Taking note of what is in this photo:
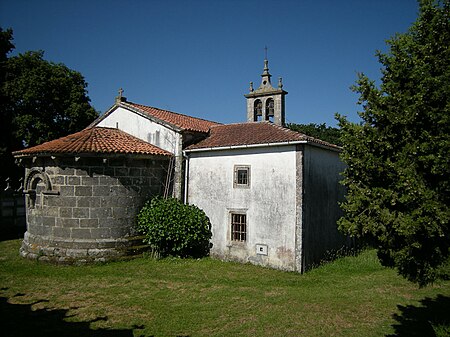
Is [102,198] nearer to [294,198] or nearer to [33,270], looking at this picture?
[33,270]

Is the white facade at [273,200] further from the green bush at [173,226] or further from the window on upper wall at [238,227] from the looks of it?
the green bush at [173,226]

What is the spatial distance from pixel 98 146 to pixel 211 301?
783 cm

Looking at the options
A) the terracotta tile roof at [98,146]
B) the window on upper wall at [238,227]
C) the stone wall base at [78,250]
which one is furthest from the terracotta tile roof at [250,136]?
the stone wall base at [78,250]

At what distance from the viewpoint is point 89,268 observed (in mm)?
12250

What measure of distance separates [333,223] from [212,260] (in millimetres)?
5560

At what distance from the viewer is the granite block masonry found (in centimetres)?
1288

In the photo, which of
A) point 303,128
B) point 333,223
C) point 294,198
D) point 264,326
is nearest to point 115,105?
point 294,198

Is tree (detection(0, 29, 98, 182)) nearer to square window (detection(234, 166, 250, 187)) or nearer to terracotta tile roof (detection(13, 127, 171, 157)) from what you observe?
terracotta tile roof (detection(13, 127, 171, 157))

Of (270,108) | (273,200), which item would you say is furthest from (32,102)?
(273,200)

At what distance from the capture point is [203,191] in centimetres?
1448

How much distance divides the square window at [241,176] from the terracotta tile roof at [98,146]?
3.45 m

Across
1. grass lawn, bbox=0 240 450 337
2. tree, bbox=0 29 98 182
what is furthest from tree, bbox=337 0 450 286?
tree, bbox=0 29 98 182

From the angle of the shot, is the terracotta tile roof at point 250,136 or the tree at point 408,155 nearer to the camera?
the tree at point 408,155

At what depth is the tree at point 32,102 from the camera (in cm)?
2167
